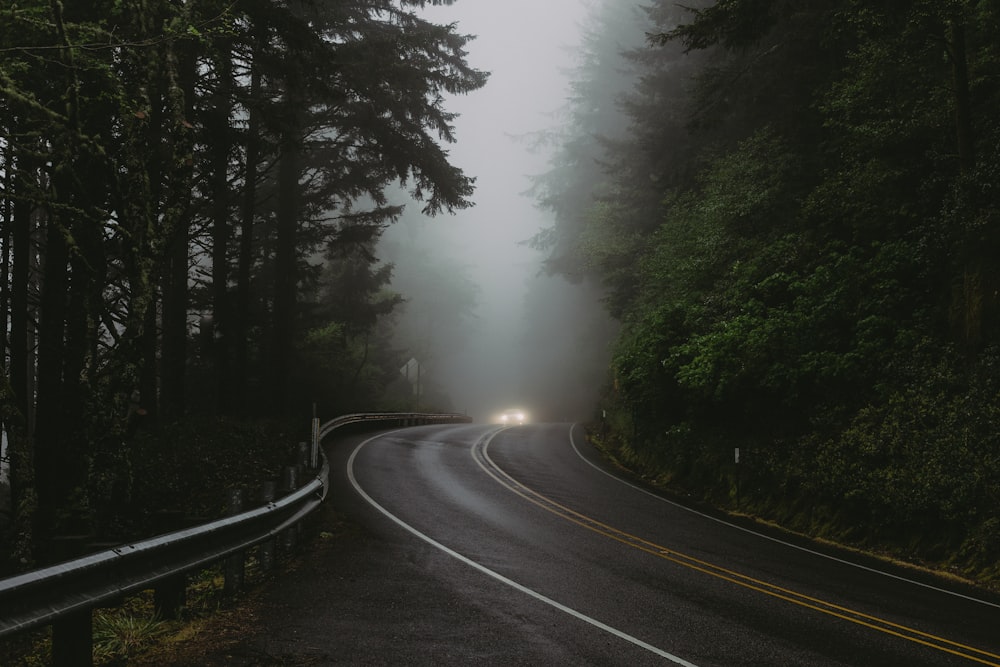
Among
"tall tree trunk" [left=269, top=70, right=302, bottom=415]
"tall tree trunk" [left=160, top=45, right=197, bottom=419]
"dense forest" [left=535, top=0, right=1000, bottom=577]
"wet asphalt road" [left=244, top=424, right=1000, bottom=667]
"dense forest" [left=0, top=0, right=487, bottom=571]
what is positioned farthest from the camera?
"tall tree trunk" [left=269, top=70, right=302, bottom=415]

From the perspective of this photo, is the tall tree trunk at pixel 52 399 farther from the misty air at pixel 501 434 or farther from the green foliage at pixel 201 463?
the green foliage at pixel 201 463

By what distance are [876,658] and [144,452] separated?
13837 millimetres

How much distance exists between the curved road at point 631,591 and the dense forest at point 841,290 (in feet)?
6.13

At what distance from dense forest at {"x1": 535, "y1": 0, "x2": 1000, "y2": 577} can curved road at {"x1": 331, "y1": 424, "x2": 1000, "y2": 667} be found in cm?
187

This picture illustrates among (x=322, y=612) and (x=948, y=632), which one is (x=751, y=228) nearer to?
(x=948, y=632)

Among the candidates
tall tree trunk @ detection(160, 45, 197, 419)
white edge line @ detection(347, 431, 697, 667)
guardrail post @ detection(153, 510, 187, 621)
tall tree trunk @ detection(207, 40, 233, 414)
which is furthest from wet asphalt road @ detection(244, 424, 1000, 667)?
tall tree trunk @ detection(207, 40, 233, 414)

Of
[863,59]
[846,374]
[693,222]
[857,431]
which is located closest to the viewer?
[857,431]

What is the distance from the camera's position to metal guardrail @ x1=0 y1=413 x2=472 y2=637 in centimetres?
355

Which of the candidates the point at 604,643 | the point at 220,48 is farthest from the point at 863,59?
the point at 604,643

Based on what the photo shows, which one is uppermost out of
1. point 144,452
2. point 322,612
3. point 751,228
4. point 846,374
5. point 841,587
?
point 751,228

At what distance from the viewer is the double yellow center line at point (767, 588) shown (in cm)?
662

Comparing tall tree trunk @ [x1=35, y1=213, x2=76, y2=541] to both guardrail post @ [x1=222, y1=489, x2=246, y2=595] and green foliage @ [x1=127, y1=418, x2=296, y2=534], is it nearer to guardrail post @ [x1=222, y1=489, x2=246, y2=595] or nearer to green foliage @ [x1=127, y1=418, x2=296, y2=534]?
green foliage @ [x1=127, y1=418, x2=296, y2=534]

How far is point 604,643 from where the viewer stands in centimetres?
608

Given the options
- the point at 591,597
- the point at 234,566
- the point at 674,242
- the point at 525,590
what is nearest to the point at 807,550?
the point at 591,597
